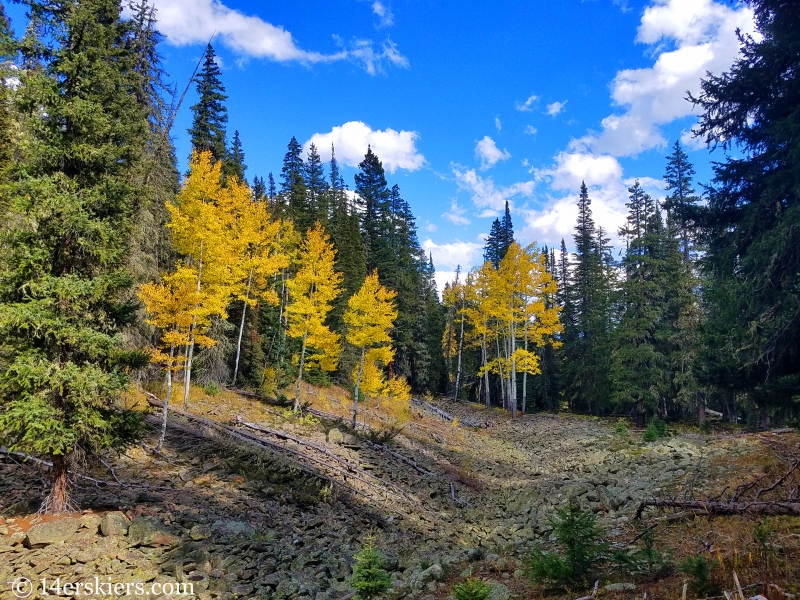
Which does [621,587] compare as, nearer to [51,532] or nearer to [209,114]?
[51,532]

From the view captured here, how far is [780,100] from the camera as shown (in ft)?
34.5

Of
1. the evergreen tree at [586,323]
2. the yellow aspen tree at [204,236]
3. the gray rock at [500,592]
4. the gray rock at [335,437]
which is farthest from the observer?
the evergreen tree at [586,323]

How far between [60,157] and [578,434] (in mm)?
25147

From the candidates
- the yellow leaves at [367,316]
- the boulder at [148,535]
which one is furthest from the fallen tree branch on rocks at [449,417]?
the boulder at [148,535]

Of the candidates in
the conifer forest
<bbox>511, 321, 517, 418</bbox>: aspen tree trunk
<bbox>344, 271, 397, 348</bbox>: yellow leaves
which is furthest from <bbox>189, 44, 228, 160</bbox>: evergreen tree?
<bbox>511, 321, 517, 418</bbox>: aspen tree trunk

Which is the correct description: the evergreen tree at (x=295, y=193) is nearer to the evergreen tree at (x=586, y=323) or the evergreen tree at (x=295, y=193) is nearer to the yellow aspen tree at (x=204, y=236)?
the yellow aspen tree at (x=204, y=236)

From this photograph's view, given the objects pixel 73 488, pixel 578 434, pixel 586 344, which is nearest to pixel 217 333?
pixel 73 488

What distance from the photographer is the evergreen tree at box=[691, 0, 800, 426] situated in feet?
31.8

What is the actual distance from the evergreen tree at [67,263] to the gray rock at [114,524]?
1059 mm

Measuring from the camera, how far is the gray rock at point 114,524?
803cm

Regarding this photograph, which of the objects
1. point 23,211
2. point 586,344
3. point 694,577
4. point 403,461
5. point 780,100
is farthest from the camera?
point 586,344

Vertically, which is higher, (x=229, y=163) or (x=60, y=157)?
(x=229, y=163)

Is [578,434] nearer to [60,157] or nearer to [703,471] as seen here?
[703,471]

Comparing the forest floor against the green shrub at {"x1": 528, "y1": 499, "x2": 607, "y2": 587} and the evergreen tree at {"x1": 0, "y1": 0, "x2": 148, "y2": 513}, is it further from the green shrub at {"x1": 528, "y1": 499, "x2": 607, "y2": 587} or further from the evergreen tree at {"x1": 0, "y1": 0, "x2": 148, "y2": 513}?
the evergreen tree at {"x1": 0, "y1": 0, "x2": 148, "y2": 513}
